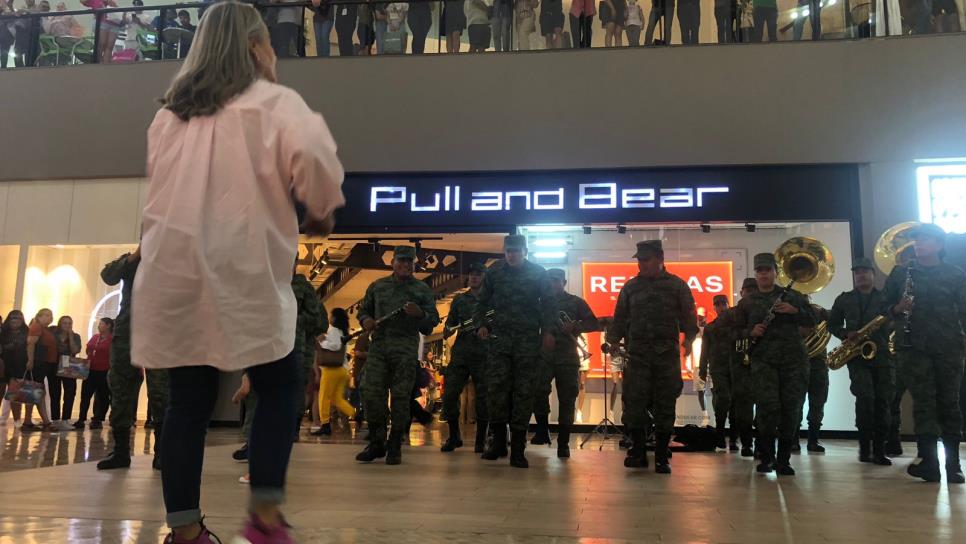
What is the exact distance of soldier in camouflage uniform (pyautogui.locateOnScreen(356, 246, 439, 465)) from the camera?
6.02 meters

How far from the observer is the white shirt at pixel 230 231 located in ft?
6.31

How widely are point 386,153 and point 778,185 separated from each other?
5.21m

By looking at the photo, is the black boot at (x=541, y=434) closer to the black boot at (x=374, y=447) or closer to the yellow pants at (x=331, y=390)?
the yellow pants at (x=331, y=390)

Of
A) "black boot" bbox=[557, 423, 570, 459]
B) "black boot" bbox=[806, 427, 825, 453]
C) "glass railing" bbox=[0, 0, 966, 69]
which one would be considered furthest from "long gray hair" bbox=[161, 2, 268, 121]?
"glass railing" bbox=[0, 0, 966, 69]

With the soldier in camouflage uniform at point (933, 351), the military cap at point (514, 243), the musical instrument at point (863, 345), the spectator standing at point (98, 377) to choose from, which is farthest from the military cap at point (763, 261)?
the spectator standing at point (98, 377)

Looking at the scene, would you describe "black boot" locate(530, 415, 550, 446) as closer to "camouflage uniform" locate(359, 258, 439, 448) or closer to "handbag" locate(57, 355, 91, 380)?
"camouflage uniform" locate(359, 258, 439, 448)

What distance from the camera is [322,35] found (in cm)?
1116

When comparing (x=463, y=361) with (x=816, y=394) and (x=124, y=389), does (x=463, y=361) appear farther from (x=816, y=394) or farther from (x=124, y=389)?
(x=816, y=394)

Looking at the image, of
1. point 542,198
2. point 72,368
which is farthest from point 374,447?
point 72,368

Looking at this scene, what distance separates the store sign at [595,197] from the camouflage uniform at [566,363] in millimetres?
2937

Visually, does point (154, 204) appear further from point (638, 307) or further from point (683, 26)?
point (683, 26)

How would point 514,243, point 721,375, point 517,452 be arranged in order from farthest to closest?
point 721,375
point 514,243
point 517,452

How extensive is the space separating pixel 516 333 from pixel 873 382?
3.33 m

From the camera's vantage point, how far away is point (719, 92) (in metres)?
10.2
